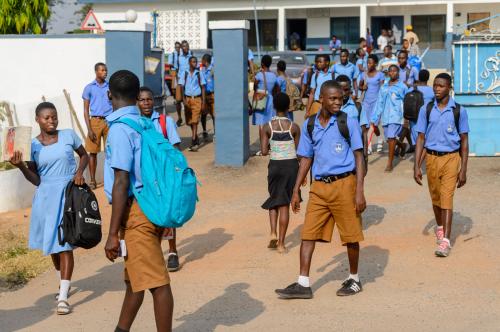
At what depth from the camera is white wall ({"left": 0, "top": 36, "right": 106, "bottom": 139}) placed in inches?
599

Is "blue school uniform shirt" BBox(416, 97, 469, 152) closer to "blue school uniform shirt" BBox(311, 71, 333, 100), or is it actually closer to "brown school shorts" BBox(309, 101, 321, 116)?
"brown school shorts" BBox(309, 101, 321, 116)

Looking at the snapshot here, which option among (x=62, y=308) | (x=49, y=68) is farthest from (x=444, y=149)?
(x=49, y=68)

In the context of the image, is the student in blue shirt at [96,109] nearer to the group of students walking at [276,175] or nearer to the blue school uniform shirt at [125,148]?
the group of students walking at [276,175]

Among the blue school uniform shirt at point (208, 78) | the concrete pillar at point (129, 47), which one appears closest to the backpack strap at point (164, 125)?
the concrete pillar at point (129, 47)

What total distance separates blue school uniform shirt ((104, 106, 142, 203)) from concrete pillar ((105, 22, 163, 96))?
882 centimetres

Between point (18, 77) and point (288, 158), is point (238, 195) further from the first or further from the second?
point (18, 77)

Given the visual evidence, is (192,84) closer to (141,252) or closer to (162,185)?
(141,252)

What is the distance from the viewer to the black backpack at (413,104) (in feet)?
42.5

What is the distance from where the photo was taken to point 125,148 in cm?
540

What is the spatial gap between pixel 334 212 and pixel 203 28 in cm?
3567

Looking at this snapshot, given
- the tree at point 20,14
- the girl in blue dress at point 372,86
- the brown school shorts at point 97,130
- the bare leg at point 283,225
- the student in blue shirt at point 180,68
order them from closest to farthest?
the bare leg at point 283,225, the brown school shorts at point 97,130, the girl in blue dress at point 372,86, the student in blue shirt at point 180,68, the tree at point 20,14

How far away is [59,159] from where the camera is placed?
7.42m

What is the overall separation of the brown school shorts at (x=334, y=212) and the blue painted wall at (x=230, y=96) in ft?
22.2

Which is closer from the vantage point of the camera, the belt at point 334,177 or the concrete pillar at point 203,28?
the belt at point 334,177
